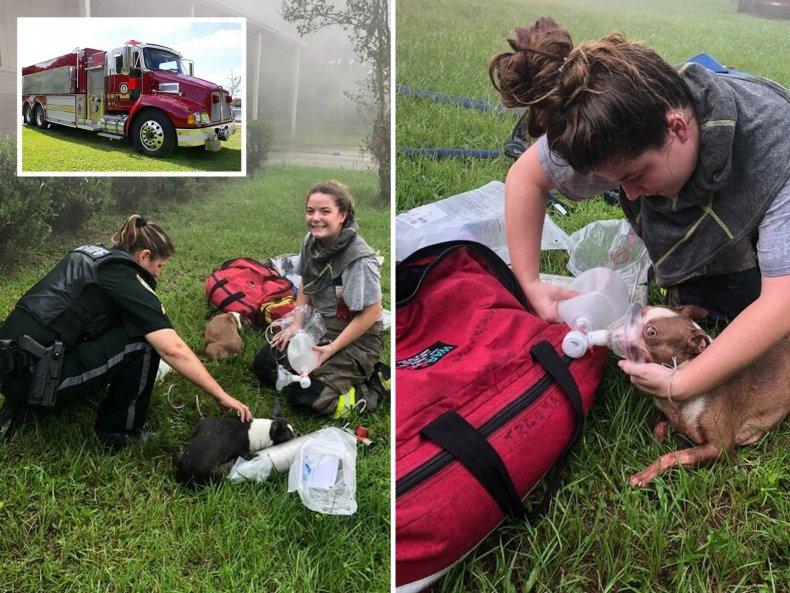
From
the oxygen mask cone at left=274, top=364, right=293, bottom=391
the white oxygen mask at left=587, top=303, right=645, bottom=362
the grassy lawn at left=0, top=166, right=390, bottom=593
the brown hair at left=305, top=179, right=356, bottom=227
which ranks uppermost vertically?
the brown hair at left=305, top=179, right=356, bottom=227

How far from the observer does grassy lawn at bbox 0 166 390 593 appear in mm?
742

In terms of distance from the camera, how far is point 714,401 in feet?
2.80

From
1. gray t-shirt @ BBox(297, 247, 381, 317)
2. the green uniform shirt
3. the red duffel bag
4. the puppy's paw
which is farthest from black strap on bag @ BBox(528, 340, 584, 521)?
the green uniform shirt

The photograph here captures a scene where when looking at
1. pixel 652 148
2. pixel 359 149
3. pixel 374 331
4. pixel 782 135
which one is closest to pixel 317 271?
pixel 374 331

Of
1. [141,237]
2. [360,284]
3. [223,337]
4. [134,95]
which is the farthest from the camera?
[223,337]

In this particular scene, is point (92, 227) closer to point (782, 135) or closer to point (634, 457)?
point (634, 457)

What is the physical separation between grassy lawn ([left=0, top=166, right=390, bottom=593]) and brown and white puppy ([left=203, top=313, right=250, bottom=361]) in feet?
0.24

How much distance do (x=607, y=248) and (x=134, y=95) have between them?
926 mm

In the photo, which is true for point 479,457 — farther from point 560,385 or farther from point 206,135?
point 206,135

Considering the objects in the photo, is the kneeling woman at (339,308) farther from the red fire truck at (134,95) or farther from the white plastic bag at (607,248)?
the white plastic bag at (607,248)

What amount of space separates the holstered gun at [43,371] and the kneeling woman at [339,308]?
1.06ft

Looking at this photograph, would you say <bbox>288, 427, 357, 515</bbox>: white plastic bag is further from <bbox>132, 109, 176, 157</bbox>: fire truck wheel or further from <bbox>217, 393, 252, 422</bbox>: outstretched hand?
<bbox>132, 109, 176, 157</bbox>: fire truck wheel

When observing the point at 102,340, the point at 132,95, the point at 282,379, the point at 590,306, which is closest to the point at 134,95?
the point at 132,95

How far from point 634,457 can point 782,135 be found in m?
0.45
